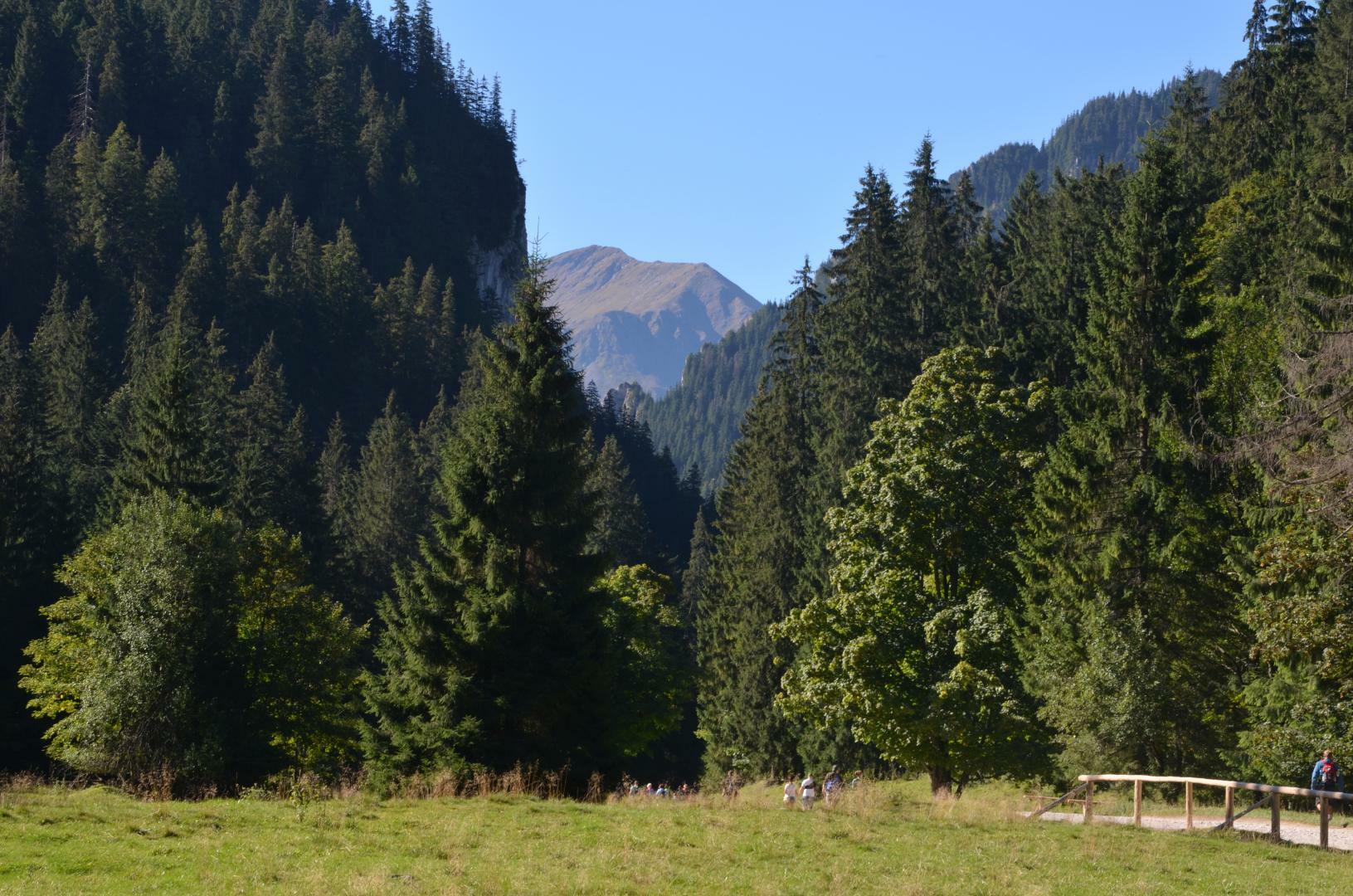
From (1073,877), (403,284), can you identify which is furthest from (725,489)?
(403,284)

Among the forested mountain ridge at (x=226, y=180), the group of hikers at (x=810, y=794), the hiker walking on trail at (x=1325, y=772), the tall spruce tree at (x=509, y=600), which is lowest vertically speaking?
Answer: the group of hikers at (x=810, y=794)

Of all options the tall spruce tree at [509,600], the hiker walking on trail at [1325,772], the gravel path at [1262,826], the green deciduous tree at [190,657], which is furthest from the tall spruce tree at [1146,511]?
the green deciduous tree at [190,657]

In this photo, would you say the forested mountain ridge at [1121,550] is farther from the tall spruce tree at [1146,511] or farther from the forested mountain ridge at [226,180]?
the forested mountain ridge at [226,180]

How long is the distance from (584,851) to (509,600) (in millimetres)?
12965

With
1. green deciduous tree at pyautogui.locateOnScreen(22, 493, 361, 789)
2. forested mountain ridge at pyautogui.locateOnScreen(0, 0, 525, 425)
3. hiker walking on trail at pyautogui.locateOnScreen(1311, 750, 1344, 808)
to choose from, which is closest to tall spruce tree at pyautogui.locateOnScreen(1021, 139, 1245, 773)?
hiker walking on trail at pyautogui.locateOnScreen(1311, 750, 1344, 808)

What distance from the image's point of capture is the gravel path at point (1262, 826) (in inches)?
767

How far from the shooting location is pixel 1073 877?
1473cm

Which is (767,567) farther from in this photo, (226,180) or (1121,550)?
(226,180)

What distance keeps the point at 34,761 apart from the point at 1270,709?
4253 centimetres

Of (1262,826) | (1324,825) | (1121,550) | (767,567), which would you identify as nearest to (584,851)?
(1324,825)

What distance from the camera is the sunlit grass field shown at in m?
13.1

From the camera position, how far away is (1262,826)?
20.6 m

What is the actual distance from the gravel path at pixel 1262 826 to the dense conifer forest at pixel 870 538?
2775 mm

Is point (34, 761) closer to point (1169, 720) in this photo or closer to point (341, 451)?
point (1169, 720)
